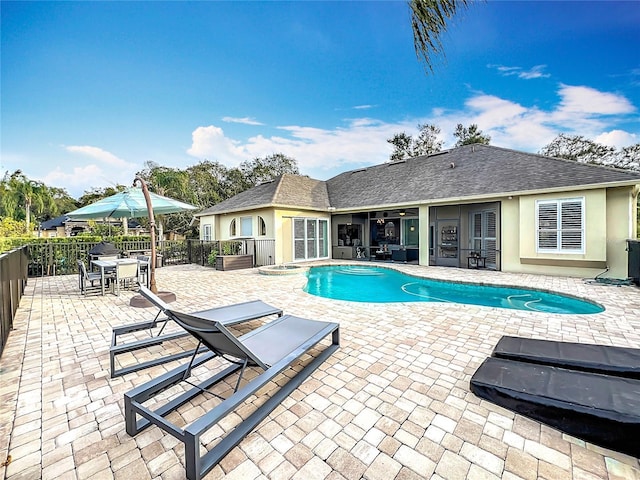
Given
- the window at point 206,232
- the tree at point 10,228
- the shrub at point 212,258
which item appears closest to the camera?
the shrub at point 212,258

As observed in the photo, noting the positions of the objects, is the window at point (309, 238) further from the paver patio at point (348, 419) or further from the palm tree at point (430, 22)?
the palm tree at point (430, 22)

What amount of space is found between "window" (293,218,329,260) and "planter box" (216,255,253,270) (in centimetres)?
246

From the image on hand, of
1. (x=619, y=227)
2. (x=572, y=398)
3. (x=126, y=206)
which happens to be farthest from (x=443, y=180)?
Answer: (x=126, y=206)

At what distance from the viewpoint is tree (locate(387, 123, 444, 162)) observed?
103 feet

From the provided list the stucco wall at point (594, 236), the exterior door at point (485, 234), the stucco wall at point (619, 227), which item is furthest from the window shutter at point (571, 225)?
the exterior door at point (485, 234)

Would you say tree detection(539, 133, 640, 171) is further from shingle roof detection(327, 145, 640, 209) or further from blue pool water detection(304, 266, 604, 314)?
blue pool water detection(304, 266, 604, 314)

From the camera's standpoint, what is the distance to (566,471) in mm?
1892

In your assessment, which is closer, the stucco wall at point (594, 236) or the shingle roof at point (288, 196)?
the stucco wall at point (594, 236)

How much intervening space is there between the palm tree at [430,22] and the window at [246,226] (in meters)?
13.6

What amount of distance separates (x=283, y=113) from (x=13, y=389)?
17758mm

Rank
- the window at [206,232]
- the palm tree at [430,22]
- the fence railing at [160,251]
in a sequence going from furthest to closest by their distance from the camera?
the window at [206,232] < the fence railing at [160,251] < the palm tree at [430,22]

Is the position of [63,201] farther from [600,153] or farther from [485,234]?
[600,153]

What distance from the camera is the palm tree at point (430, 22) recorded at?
3043mm

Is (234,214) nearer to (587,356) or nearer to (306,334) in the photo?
(306,334)
